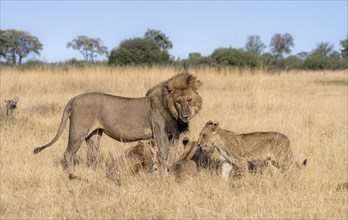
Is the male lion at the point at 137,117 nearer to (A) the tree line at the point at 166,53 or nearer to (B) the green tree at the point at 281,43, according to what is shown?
(A) the tree line at the point at 166,53

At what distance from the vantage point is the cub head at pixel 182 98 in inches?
258

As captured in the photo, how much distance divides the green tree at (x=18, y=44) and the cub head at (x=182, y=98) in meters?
47.0

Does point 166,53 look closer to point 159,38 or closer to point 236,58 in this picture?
point 236,58

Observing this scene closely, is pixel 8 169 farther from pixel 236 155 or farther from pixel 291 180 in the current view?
pixel 291 180

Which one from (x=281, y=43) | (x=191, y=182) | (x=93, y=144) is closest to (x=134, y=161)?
(x=191, y=182)

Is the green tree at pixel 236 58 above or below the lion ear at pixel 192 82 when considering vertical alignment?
below

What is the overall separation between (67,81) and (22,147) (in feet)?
37.4

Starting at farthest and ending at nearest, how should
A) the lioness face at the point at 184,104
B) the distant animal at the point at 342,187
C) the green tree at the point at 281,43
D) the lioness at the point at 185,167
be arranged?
the green tree at the point at 281,43
the lioness face at the point at 184,104
the lioness at the point at 185,167
the distant animal at the point at 342,187

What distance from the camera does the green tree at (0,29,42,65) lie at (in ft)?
180

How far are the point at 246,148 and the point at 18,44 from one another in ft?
190

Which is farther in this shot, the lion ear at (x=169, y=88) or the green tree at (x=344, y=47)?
the green tree at (x=344, y=47)

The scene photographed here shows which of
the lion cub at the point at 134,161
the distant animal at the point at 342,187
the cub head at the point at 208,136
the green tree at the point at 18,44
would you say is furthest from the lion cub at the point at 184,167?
the green tree at the point at 18,44

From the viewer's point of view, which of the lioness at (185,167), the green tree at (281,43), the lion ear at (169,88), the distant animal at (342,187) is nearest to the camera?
the distant animal at (342,187)

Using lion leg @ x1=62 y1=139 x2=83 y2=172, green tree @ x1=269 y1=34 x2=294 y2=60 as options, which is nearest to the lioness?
lion leg @ x1=62 y1=139 x2=83 y2=172
